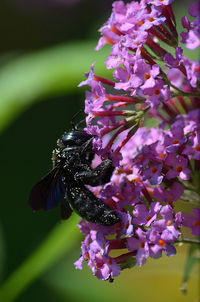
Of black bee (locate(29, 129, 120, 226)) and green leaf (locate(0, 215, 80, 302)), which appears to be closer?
black bee (locate(29, 129, 120, 226))

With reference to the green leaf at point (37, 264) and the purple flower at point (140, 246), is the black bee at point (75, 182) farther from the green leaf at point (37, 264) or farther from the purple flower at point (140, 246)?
the green leaf at point (37, 264)

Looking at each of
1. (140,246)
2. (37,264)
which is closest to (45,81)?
(37,264)

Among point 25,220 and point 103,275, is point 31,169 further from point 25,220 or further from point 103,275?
point 103,275

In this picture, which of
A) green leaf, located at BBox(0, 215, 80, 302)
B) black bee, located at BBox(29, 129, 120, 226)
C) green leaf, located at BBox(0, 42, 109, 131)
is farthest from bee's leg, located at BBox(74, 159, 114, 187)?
green leaf, located at BBox(0, 42, 109, 131)

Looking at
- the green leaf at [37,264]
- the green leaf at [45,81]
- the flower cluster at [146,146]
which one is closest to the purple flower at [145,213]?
the flower cluster at [146,146]

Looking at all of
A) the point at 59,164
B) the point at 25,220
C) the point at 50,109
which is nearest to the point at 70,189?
the point at 59,164

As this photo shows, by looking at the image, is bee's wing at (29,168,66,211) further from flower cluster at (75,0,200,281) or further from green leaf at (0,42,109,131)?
green leaf at (0,42,109,131)

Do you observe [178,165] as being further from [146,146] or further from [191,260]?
[191,260]
